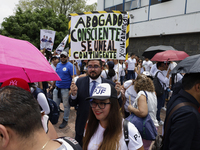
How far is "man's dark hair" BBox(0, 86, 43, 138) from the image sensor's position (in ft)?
2.58

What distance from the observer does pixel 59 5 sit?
25.7 metres

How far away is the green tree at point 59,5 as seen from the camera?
83.0 ft

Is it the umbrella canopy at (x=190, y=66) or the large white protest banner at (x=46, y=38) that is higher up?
the large white protest banner at (x=46, y=38)

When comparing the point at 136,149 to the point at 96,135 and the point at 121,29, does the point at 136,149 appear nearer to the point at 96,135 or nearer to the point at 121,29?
the point at 96,135

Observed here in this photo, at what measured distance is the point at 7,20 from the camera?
51.0ft

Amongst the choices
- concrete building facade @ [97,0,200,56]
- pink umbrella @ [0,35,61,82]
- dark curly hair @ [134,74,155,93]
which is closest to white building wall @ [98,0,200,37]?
concrete building facade @ [97,0,200,56]

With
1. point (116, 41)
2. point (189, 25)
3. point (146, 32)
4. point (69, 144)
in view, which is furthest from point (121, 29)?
point (146, 32)

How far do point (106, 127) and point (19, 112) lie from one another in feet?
3.11

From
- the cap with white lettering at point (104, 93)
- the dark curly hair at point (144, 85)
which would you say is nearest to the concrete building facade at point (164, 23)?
the dark curly hair at point (144, 85)

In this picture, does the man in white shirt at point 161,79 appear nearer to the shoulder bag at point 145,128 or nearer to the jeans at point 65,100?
the shoulder bag at point 145,128

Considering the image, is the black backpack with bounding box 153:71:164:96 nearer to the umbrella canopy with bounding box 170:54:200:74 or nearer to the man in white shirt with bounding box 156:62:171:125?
the man in white shirt with bounding box 156:62:171:125

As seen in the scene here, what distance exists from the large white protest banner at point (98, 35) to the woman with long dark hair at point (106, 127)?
103 centimetres

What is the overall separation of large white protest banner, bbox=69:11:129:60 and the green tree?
84.3 ft

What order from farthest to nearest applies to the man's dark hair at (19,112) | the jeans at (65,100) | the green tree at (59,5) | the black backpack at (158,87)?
the green tree at (59,5)
the jeans at (65,100)
the black backpack at (158,87)
the man's dark hair at (19,112)
